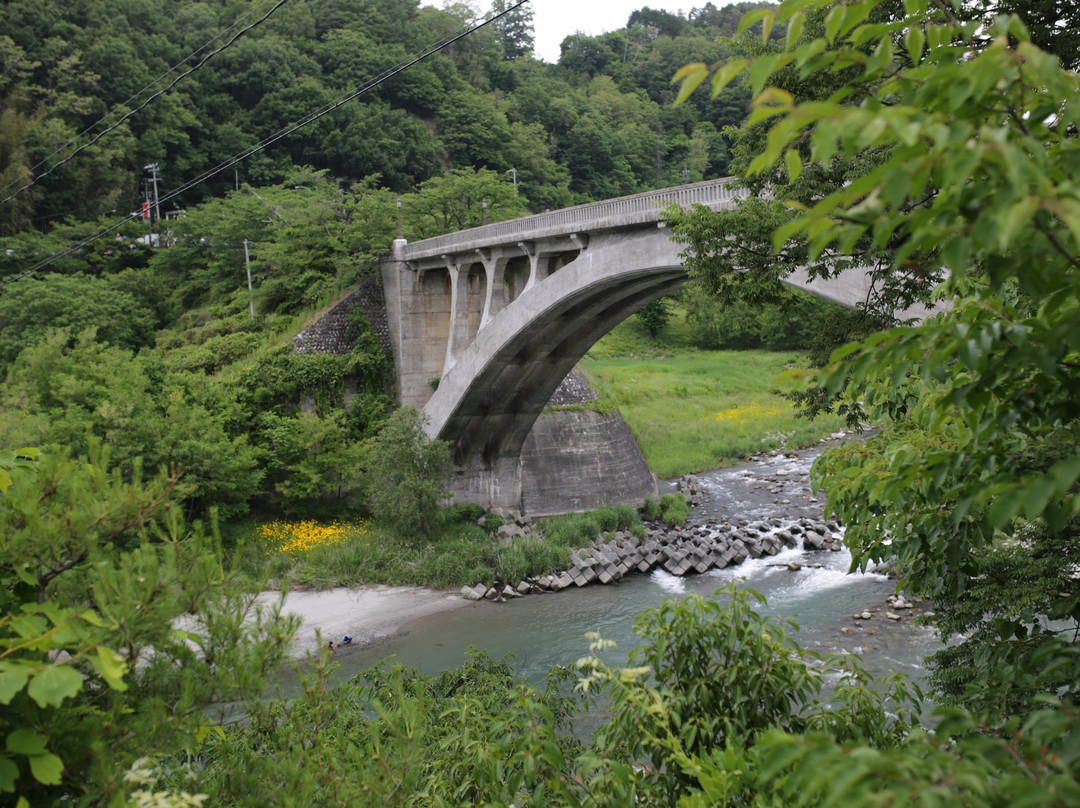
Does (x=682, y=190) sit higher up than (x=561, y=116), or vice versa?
(x=561, y=116)

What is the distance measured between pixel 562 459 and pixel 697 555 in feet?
20.3

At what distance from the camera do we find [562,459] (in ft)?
77.9

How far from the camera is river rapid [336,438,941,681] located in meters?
13.5

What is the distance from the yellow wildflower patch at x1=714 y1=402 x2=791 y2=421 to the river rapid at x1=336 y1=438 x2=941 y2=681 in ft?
55.5

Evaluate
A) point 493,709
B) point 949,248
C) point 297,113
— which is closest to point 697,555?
point 493,709

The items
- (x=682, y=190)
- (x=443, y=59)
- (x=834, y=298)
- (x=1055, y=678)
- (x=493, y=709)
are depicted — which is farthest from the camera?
(x=443, y=59)

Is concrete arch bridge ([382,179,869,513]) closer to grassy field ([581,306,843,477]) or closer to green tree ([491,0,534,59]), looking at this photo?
grassy field ([581,306,843,477])

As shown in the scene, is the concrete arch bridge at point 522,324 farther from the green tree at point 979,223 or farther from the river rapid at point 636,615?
the green tree at point 979,223

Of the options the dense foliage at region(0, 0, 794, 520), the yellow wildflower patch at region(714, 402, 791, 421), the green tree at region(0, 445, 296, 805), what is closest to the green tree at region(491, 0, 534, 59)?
the dense foliage at region(0, 0, 794, 520)

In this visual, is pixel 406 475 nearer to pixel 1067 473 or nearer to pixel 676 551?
pixel 676 551

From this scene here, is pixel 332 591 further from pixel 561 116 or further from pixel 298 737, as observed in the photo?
pixel 561 116

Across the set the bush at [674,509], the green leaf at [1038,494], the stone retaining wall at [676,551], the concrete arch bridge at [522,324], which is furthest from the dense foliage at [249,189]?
the bush at [674,509]

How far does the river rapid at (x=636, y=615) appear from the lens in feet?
44.3

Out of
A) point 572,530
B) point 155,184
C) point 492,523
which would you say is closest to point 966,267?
point 572,530
